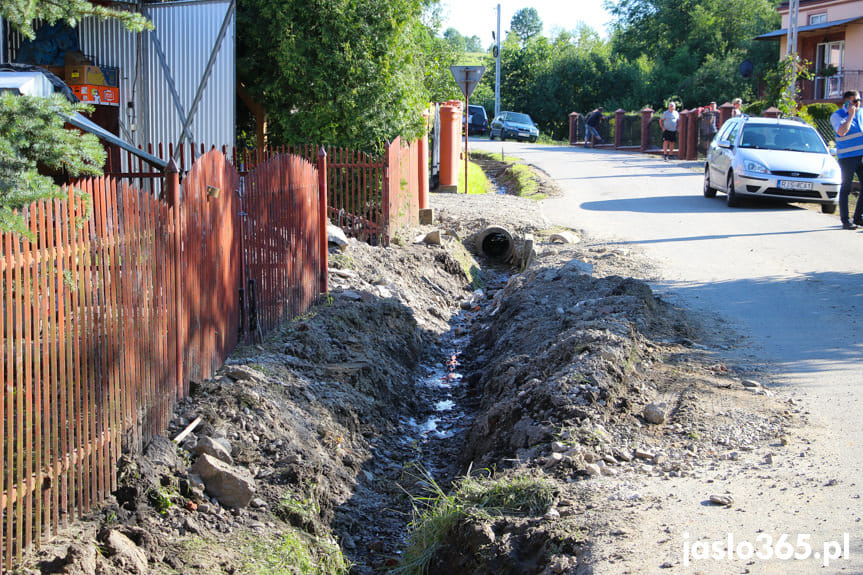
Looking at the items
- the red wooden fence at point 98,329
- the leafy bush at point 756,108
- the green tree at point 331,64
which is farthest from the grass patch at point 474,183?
the red wooden fence at point 98,329

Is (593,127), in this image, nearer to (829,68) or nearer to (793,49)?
(829,68)

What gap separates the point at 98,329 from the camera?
4.64 meters

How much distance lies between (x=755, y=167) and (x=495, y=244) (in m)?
5.10

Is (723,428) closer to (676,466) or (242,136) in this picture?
(676,466)

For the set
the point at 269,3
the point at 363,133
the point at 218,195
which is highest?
the point at 269,3

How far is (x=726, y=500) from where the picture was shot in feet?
15.1

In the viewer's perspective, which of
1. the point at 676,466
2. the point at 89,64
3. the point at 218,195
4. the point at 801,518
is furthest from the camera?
the point at 89,64

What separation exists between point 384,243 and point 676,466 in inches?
316

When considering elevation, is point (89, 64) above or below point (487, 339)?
above

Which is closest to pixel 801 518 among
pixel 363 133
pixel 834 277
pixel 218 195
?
pixel 218 195

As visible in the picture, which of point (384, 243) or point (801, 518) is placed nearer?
point (801, 518)

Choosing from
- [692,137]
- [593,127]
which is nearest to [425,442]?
[692,137]

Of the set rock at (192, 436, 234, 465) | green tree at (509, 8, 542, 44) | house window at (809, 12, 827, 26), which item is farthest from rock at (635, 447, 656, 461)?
green tree at (509, 8, 542, 44)

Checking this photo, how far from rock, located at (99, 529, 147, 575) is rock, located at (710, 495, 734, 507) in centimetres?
286
